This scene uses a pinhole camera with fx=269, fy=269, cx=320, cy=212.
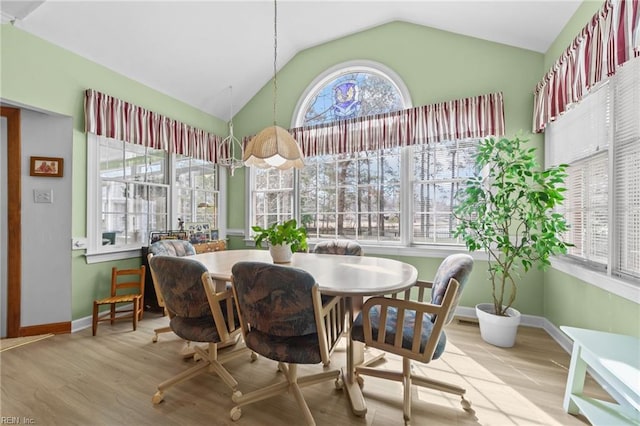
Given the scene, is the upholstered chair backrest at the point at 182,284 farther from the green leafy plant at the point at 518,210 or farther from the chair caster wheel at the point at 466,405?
the green leafy plant at the point at 518,210

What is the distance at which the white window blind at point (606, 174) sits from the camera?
1755 mm

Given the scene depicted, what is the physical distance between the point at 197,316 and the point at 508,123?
3.59 meters

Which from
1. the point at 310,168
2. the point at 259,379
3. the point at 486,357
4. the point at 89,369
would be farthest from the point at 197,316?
the point at 310,168

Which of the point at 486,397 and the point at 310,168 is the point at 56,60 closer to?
the point at 310,168

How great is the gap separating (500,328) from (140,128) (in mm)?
4515

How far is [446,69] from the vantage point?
3273 mm

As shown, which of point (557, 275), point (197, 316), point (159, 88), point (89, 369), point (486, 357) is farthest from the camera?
point (159, 88)

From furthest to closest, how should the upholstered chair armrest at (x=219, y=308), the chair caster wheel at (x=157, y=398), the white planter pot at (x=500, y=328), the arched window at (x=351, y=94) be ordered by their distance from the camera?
the arched window at (x=351, y=94) → the white planter pot at (x=500, y=328) → the chair caster wheel at (x=157, y=398) → the upholstered chair armrest at (x=219, y=308)

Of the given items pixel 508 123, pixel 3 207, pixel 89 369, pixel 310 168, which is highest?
pixel 508 123

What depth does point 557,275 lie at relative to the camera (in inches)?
104

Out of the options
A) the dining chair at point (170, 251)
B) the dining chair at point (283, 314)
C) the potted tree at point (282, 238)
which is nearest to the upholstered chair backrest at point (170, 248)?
the dining chair at point (170, 251)

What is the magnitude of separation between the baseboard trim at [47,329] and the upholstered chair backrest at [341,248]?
270cm

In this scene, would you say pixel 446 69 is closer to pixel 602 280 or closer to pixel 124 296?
pixel 602 280

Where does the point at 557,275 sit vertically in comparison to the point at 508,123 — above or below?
below
